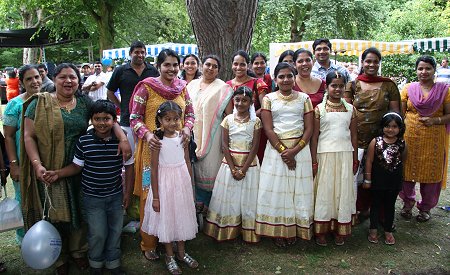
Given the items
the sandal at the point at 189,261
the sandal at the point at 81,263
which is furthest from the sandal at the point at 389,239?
the sandal at the point at 81,263

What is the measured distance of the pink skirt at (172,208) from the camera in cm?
308

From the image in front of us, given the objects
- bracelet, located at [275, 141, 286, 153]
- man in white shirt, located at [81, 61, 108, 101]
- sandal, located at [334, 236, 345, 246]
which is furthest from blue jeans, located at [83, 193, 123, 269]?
sandal, located at [334, 236, 345, 246]

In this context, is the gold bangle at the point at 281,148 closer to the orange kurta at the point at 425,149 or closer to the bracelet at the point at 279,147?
the bracelet at the point at 279,147

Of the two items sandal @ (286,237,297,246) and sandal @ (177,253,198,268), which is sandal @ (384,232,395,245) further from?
sandal @ (177,253,198,268)

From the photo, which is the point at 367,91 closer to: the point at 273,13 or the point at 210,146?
the point at 210,146

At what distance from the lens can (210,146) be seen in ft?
12.4

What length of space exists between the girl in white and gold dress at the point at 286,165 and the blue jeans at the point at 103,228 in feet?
4.40

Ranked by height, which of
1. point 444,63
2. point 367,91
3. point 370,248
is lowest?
point 370,248

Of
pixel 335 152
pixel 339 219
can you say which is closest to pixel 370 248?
pixel 339 219

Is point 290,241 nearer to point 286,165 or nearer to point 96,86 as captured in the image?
point 286,165

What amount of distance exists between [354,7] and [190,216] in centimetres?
2059

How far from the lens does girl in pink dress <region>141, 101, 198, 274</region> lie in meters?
3.04

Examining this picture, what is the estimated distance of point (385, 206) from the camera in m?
3.83

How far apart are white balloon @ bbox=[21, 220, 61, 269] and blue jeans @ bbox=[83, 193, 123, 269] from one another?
29 centimetres
